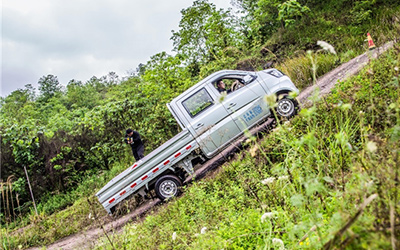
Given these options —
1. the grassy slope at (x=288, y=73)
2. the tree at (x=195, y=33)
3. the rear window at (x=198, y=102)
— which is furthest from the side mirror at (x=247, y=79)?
the tree at (x=195, y=33)

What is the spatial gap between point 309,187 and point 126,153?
12.9 m

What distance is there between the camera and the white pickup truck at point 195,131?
721 cm

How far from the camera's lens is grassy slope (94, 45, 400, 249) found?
4.26ft

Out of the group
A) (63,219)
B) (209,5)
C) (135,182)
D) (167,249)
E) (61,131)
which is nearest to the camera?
(167,249)

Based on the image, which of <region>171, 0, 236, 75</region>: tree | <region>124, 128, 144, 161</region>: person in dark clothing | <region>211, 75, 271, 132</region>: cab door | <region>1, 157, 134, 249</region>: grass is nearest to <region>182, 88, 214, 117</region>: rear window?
<region>211, 75, 271, 132</region>: cab door

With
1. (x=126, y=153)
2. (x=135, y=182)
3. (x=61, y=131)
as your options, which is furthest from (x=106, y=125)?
(x=135, y=182)

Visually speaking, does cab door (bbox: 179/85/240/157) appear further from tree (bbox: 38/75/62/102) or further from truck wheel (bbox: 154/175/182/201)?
tree (bbox: 38/75/62/102)

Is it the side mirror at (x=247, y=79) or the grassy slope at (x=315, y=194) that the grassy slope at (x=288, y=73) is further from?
the grassy slope at (x=315, y=194)

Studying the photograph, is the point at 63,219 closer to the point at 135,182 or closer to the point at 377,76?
the point at 135,182

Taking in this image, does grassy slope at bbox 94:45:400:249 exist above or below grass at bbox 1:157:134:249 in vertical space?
below

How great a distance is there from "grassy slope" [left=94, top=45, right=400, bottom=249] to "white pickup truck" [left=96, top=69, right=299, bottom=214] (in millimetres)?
1523

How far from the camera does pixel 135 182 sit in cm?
721

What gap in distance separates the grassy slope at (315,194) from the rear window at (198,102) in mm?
2193

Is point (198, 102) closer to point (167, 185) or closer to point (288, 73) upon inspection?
point (167, 185)
